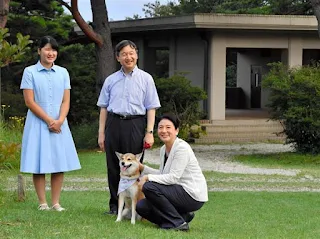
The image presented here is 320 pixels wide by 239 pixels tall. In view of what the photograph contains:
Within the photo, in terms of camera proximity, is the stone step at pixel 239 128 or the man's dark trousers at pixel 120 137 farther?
the stone step at pixel 239 128

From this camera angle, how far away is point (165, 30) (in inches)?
1017

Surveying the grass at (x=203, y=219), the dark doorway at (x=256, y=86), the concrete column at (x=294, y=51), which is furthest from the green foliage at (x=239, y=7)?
the grass at (x=203, y=219)

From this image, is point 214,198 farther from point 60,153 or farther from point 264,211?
point 60,153

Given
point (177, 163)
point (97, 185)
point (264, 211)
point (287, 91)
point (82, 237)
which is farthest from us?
point (287, 91)

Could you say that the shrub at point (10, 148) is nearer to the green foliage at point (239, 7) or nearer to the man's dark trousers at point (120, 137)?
the man's dark trousers at point (120, 137)

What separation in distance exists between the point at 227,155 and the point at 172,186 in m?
12.7

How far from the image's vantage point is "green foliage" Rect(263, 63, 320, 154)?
746 inches

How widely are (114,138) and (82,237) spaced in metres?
1.77

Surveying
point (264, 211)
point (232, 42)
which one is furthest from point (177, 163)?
point (232, 42)

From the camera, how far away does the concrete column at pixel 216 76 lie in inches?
971

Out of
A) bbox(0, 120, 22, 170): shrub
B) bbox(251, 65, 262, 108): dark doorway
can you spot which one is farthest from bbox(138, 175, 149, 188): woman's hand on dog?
bbox(251, 65, 262, 108): dark doorway

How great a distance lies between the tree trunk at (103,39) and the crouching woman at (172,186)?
15447 millimetres

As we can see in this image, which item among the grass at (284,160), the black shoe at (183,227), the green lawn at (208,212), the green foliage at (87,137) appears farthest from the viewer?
the green foliage at (87,137)

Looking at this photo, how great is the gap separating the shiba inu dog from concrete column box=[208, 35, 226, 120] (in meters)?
16.7
